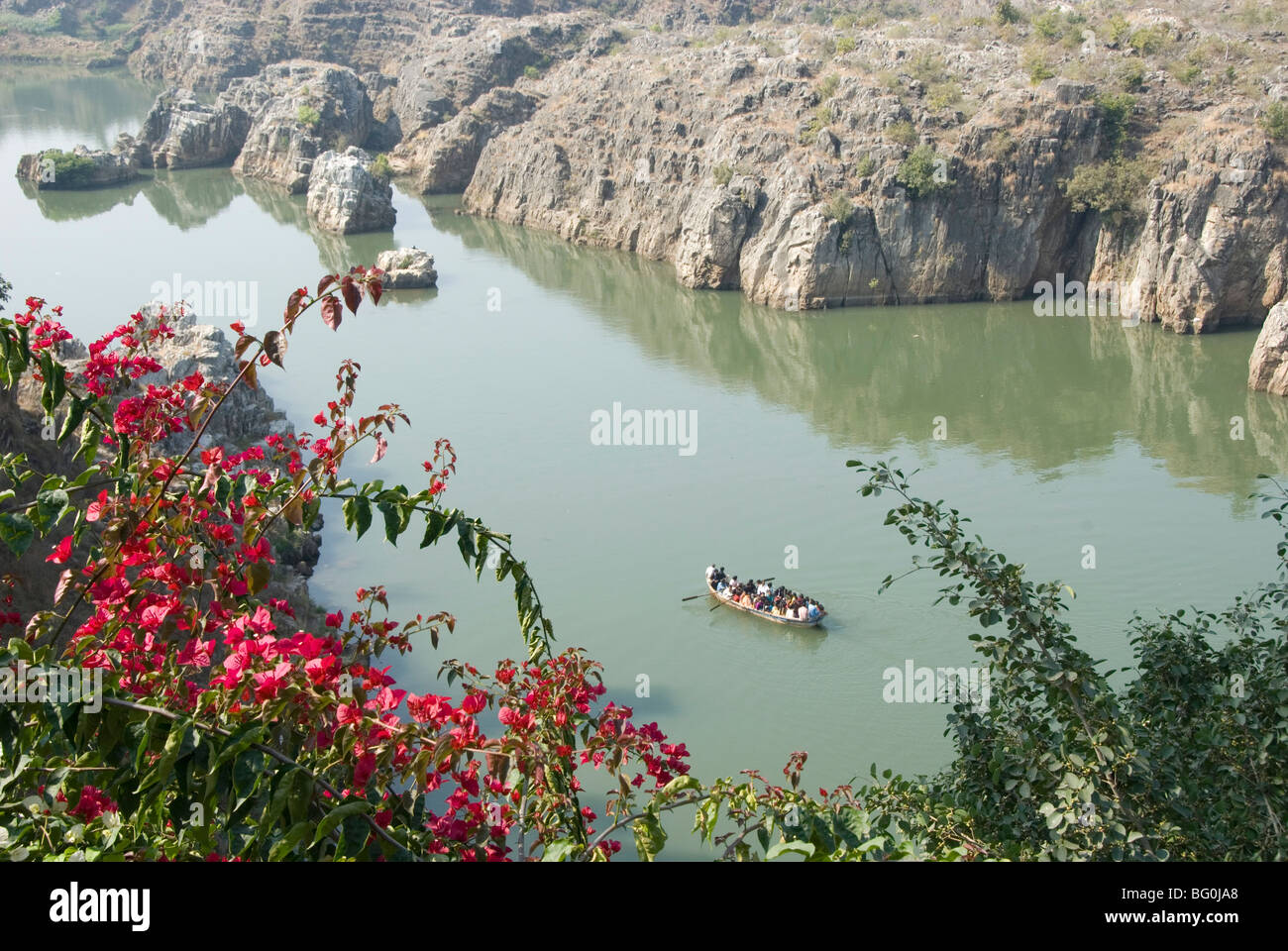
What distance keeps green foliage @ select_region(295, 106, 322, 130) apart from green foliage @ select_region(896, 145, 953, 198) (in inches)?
1215

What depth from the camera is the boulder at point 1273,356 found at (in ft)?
90.9

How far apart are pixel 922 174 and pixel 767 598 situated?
2204 cm

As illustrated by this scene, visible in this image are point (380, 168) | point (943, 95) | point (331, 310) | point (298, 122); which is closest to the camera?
point (331, 310)

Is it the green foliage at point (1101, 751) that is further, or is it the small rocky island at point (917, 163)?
the small rocky island at point (917, 163)

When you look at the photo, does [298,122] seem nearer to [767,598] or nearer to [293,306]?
[767,598]

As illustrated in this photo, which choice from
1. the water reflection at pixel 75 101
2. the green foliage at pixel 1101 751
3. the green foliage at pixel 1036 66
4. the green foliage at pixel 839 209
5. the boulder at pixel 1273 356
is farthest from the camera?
the water reflection at pixel 75 101

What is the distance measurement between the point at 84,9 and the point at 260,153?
44.4 metres

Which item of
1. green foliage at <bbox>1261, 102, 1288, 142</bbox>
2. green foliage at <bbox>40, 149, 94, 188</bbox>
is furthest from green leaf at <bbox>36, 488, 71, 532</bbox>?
green foliage at <bbox>40, 149, 94, 188</bbox>

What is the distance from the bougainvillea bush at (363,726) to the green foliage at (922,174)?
3059 cm

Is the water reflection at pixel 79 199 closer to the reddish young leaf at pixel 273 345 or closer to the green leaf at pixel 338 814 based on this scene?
the reddish young leaf at pixel 273 345

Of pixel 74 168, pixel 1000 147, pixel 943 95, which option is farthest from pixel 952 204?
pixel 74 168

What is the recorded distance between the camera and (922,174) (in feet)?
118

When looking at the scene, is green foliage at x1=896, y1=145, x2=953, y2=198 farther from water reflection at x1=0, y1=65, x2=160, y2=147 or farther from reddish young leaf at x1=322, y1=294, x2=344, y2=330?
water reflection at x1=0, y1=65, x2=160, y2=147

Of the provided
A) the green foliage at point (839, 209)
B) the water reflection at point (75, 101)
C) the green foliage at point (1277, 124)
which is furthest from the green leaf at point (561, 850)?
the water reflection at point (75, 101)
